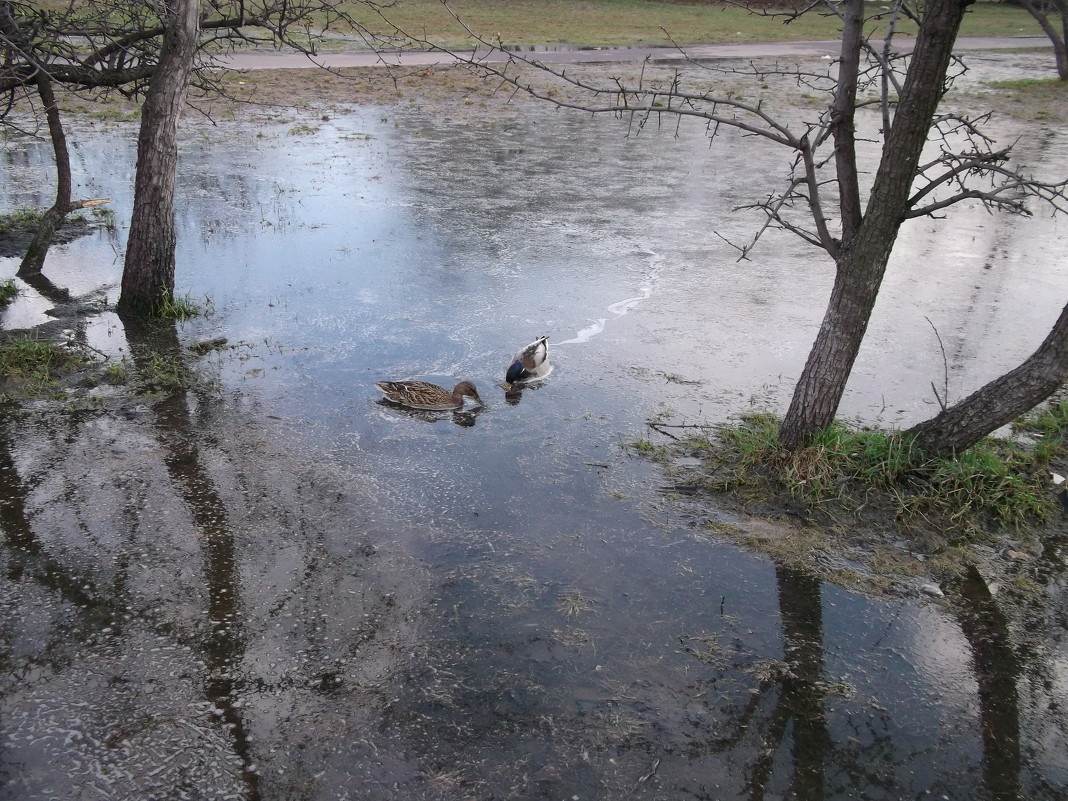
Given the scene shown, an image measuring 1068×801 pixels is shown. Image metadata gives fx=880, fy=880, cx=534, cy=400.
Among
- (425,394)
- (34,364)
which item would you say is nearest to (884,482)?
(425,394)

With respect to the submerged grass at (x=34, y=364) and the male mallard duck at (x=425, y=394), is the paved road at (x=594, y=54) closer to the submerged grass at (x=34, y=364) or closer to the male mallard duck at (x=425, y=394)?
the submerged grass at (x=34, y=364)

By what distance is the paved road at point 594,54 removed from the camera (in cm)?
2220

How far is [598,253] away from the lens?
33.3 feet

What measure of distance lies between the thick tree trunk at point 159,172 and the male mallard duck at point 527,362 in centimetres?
335

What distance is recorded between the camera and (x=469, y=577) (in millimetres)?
4727

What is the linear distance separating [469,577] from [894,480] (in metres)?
2.83

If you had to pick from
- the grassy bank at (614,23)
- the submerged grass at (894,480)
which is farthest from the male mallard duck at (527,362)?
the grassy bank at (614,23)

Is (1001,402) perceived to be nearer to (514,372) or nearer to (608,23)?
(514,372)

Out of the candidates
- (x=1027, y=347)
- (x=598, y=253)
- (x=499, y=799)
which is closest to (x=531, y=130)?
(x=598, y=253)

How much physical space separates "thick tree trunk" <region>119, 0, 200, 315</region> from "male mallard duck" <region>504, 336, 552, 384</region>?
3.35m

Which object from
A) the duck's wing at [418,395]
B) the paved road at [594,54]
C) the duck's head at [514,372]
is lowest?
the duck's wing at [418,395]

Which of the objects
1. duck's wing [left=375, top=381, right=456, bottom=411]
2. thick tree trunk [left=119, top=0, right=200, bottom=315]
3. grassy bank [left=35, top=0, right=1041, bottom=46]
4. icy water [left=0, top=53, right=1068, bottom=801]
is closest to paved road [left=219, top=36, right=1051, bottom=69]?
grassy bank [left=35, top=0, right=1041, bottom=46]

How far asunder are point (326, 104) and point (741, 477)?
15.2 meters

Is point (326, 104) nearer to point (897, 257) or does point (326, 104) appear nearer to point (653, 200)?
point (653, 200)
